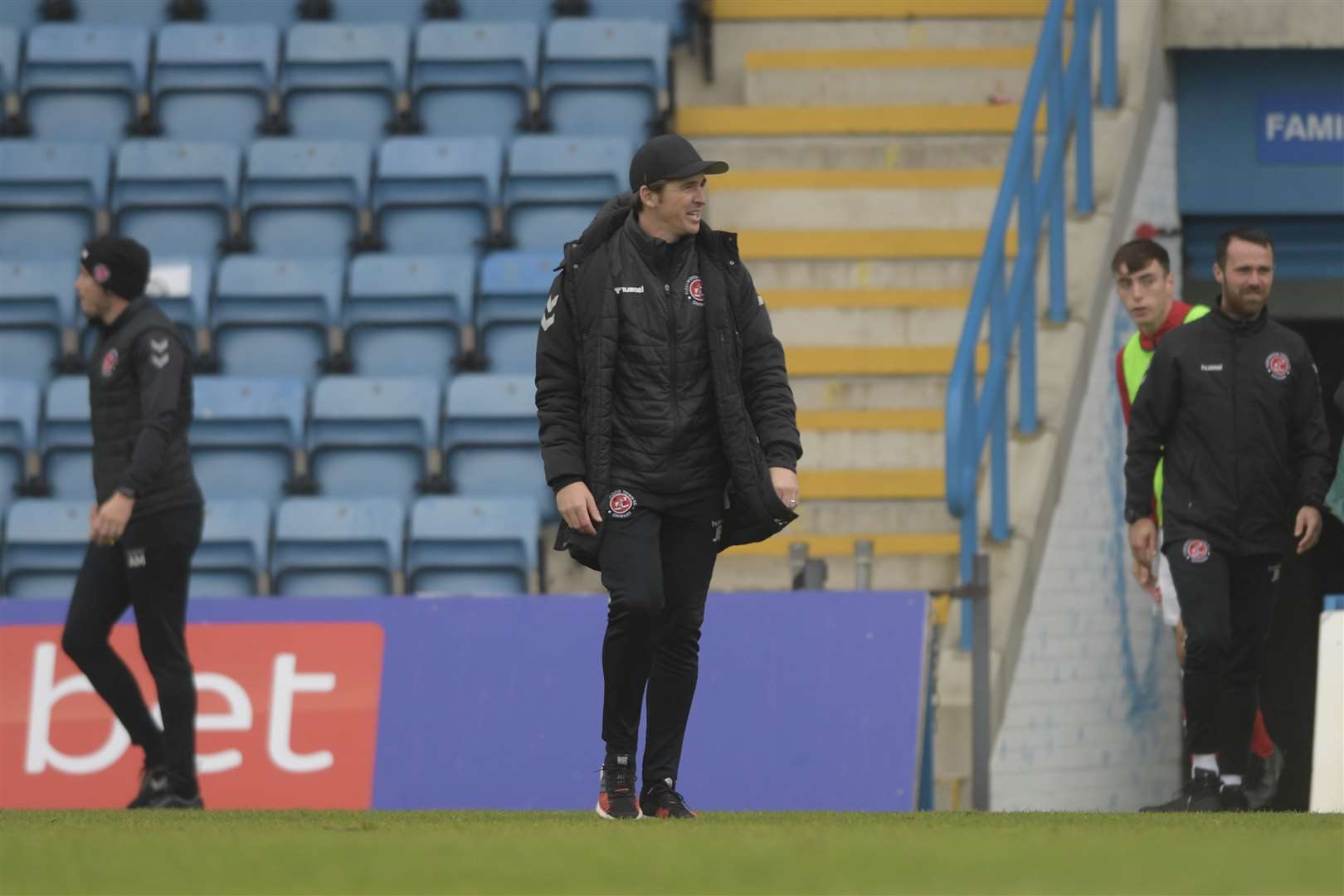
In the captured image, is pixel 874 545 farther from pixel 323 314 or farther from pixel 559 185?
pixel 323 314

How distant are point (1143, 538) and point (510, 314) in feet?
14.3

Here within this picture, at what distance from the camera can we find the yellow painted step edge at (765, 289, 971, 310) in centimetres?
1060

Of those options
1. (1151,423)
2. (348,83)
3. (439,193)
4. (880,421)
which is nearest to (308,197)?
(439,193)

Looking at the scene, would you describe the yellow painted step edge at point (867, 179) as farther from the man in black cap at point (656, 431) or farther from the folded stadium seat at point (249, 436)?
the man in black cap at point (656, 431)

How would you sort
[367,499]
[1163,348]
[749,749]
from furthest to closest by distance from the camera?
[367,499]
[749,749]
[1163,348]

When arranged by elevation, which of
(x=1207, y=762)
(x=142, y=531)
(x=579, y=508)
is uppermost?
(x=579, y=508)

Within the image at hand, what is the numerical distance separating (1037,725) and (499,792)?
2.39 metres

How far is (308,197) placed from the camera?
11.6 metres

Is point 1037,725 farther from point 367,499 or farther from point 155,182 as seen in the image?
point 155,182

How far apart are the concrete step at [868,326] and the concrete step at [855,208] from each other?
2.06ft

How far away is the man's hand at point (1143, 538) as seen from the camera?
23.9 ft

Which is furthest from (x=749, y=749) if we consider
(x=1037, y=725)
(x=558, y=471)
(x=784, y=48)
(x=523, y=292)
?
(x=784, y=48)

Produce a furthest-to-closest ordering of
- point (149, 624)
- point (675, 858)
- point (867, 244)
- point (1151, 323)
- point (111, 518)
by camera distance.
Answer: point (867, 244), point (1151, 323), point (149, 624), point (111, 518), point (675, 858)

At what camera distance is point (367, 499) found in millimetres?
10203
